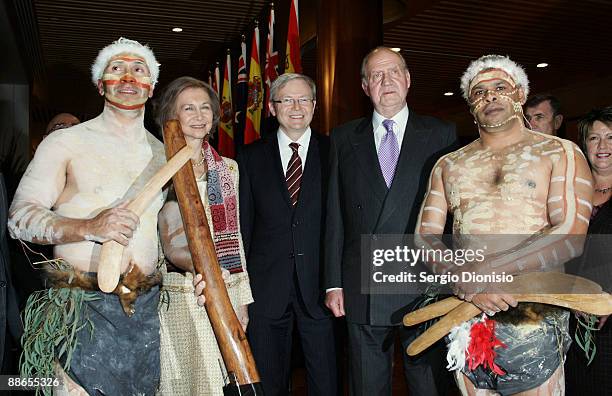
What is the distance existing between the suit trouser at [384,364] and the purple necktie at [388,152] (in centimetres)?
61

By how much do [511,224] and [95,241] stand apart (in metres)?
1.24

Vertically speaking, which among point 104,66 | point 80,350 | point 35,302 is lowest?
point 80,350

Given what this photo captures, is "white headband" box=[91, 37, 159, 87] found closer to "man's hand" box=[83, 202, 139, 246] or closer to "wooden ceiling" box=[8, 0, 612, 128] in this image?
"man's hand" box=[83, 202, 139, 246]

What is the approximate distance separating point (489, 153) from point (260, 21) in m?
5.64

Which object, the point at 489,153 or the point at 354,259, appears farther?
the point at 354,259

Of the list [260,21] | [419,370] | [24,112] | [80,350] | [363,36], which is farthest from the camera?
[24,112]

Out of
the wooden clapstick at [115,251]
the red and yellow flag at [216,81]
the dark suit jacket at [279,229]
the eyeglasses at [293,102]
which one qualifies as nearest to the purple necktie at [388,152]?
the dark suit jacket at [279,229]

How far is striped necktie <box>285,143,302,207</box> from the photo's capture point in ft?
10.4

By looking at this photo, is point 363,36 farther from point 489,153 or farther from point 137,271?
point 137,271

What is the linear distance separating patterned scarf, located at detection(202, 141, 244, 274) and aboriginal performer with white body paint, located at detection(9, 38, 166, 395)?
0.51 m

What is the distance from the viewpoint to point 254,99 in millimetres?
6906

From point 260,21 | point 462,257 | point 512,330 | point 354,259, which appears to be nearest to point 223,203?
point 354,259

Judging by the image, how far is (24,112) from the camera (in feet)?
33.1

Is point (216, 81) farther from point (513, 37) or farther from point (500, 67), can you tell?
point (500, 67)
